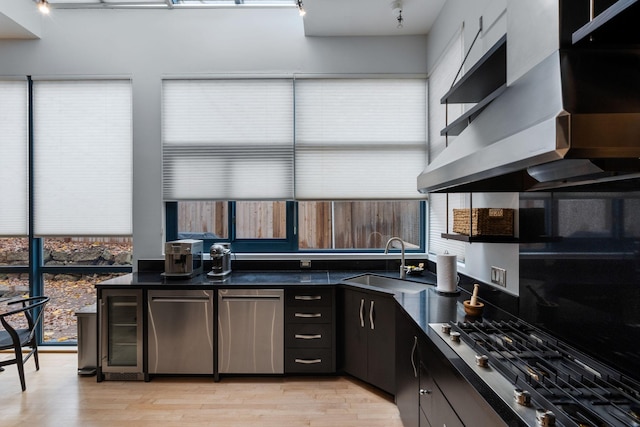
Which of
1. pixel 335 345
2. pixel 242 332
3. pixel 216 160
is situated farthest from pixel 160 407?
pixel 216 160

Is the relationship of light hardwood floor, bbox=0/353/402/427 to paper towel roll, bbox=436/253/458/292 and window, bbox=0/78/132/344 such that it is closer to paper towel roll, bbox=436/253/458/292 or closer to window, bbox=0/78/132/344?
paper towel roll, bbox=436/253/458/292

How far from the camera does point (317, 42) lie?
11.8ft

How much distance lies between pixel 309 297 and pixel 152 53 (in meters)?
2.96

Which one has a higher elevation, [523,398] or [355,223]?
[355,223]

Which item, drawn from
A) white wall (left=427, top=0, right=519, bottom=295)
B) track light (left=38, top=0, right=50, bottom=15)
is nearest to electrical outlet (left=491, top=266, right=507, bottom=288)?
white wall (left=427, top=0, right=519, bottom=295)

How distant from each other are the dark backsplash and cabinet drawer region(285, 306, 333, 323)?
156 cm

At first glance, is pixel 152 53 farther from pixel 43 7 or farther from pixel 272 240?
pixel 272 240

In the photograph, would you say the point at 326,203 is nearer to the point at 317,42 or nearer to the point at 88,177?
the point at 317,42

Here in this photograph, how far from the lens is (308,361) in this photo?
9.72 feet

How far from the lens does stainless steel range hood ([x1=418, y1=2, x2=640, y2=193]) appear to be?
688 mm

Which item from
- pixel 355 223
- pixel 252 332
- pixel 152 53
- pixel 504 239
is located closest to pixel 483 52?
pixel 504 239

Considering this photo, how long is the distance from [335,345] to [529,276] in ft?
5.54

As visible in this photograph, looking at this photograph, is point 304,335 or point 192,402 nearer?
point 192,402

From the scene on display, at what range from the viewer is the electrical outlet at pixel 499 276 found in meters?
2.07
